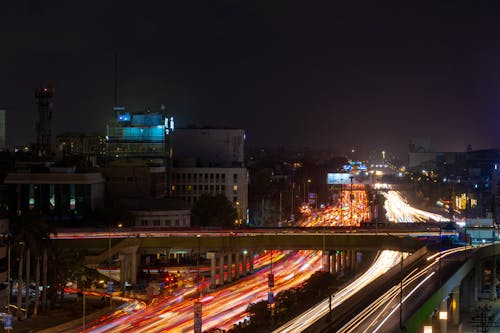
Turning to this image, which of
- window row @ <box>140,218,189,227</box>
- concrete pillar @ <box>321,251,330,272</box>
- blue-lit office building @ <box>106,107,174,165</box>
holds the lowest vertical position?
concrete pillar @ <box>321,251,330,272</box>

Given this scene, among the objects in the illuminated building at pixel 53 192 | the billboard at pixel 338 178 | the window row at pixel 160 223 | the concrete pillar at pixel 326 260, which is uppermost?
the billboard at pixel 338 178

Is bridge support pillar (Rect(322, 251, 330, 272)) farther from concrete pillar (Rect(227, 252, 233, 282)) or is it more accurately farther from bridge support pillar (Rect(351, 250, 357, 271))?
concrete pillar (Rect(227, 252, 233, 282))

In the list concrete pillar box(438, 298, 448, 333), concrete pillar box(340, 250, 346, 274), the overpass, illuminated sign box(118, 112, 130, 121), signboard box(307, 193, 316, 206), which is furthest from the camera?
signboard box(307, 193, 316, 206)

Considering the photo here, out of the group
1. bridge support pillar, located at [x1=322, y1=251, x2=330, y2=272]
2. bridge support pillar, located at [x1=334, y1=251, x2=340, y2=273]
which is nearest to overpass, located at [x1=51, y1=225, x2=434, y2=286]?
bridge support pillar, located at [x1=322, y1=251, x2=330, y2=272]

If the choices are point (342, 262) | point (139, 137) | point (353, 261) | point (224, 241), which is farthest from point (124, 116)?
point (224, 241)

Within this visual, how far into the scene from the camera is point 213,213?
9900 centimetres

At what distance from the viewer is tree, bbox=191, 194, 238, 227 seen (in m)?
97.4

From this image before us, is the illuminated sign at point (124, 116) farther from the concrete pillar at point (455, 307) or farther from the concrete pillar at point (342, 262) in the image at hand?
the concrete pillar at point (455, 307)

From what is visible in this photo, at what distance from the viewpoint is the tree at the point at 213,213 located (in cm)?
9744

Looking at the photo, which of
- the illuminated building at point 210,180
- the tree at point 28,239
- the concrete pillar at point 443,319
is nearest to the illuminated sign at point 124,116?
the illuminated building at point 210,180

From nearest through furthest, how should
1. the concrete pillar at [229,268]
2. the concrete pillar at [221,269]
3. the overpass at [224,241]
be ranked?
the overpass at [224,241]
the concrete pillar at [221,269]
the concrete pillar at [229,268]

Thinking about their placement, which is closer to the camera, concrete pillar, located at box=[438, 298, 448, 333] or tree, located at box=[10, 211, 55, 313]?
tree, located at box=[10, 211, 55, 313]

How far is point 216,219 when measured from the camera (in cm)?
9719

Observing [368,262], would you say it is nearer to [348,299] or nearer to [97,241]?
[97,241]
